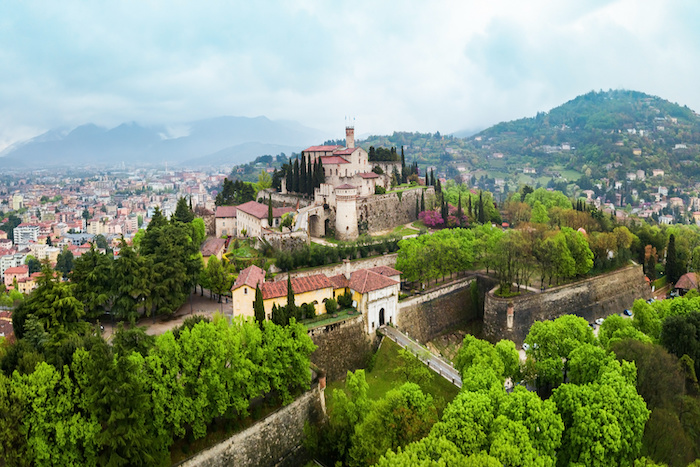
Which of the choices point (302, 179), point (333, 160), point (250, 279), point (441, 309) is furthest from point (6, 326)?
point (333, 160)

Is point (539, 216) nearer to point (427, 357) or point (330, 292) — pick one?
point (427, 357)

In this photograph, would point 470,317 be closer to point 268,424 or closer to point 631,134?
point 268,424

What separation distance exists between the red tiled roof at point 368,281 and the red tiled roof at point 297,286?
193cm

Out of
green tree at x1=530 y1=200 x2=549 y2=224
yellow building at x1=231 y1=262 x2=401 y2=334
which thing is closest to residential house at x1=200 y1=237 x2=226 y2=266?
yellow building at x1=231 y1=262 x2=401 y2=334

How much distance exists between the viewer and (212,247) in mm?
45375

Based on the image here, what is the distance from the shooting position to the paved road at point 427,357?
99.1 ft

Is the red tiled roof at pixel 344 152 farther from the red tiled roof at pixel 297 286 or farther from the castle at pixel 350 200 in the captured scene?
the red tiled roof at pixel 297 286

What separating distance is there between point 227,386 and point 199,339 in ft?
8.79

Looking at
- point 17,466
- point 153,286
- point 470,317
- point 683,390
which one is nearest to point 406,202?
point 470,317

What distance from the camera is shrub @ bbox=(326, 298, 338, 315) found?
34.5 m

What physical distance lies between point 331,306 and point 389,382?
651 cm

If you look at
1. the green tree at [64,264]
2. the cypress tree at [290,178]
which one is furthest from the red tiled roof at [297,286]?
the green tree at [64,264]

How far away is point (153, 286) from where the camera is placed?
1286 inches

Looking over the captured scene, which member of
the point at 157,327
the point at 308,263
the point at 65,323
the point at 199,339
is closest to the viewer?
the point at 199,339
